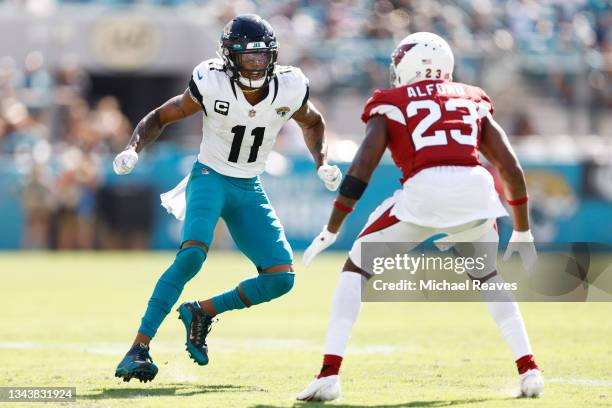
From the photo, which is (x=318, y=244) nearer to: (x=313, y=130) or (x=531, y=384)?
(x=531, y=384)

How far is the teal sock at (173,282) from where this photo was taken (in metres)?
5.96

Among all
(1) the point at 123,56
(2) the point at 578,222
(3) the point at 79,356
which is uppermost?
(1) the point at 123,56

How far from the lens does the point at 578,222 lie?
17.1 metres

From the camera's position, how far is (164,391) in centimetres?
572

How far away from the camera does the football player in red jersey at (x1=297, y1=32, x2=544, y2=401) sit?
5.41 meters

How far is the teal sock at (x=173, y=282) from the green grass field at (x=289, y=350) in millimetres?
379

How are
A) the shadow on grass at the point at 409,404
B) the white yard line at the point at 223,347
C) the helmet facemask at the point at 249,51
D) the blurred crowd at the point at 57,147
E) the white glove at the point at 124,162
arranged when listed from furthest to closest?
the blurred crowd at the point at 57,147, the white yard line at the point at 223,347, the helmet facemask at the point at 249,51, the white glove at the point at 124,162, the shadow on grass at the point at 409,404

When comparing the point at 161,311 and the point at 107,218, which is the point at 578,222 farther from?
the point at 161,311

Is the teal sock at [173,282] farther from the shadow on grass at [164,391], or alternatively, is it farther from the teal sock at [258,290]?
the teal sock at [258,290]

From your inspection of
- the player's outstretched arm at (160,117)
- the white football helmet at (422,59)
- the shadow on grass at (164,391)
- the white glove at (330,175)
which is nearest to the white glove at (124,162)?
the player's outstretched arm at (160,117)

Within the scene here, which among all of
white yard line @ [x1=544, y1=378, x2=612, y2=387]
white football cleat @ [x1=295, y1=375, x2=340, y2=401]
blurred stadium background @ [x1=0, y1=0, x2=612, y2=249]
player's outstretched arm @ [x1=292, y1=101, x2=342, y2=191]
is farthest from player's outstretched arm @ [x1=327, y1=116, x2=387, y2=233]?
blurred stadium background @ [x1=0, y1=0, x2=612, y2=249]

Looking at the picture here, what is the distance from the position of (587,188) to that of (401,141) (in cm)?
1227

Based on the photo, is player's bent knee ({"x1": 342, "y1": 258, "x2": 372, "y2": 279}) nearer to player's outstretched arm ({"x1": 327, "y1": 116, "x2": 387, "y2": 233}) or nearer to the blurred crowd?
player's outstretched arm ({"x1": 327, "y1": 116, "x2": 387, "y2": 233})

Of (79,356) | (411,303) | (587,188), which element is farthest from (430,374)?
(587,188)
